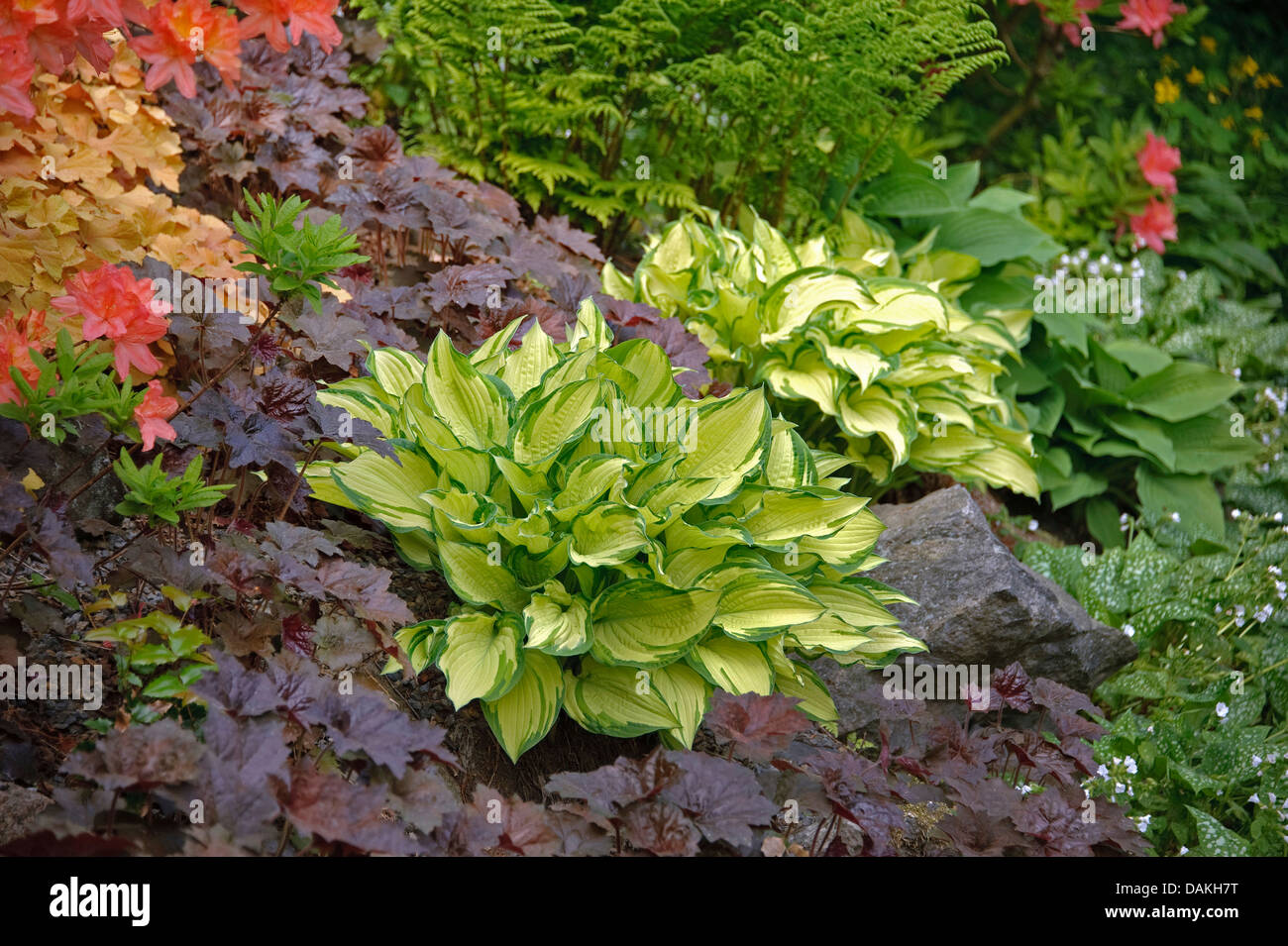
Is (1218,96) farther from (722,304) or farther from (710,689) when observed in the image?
(710,689)

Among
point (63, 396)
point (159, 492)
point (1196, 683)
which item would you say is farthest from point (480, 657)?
point (1196, 683)

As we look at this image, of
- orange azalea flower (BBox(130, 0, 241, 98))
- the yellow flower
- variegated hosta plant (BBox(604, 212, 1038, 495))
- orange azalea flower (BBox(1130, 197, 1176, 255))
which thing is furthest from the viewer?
the yellow flower

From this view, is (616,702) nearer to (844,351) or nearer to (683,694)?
(683,694)

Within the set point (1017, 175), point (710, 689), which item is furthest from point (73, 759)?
point (1017, 175)

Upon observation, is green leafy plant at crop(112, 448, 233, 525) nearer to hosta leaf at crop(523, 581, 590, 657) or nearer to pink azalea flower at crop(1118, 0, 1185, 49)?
hosta leaf at crop(523, 581, 590, 657)

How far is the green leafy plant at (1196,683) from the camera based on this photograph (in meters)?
2.36

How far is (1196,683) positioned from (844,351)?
4.40ft

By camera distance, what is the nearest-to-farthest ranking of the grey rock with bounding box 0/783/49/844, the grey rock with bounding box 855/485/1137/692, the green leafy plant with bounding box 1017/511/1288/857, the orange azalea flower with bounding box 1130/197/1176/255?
the grey rock with bounding box 0/783/49/844 → the green leafy plant with bounding box 1017/511/1288/857 → the grey rock with bounding box 855/485/1137/692 → the orange azalea flower with bounding box 1130/197/1176/255

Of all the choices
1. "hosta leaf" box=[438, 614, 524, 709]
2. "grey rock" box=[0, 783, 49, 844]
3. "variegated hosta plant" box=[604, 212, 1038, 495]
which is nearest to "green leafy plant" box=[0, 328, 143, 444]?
"grey rock" box=[0, 783, 49, 844]

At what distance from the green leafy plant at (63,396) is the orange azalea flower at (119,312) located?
0.13 feet

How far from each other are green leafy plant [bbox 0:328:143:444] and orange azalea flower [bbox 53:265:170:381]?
0.13 feet

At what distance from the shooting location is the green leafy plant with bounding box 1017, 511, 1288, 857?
2.36 m

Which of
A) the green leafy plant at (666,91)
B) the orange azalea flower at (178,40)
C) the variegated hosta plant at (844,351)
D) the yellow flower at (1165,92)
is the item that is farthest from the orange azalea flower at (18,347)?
the yellow flower at (1165,92)

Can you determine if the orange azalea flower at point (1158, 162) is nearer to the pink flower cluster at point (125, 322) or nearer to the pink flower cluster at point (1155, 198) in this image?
the pink flower cluster at point (1155, 198)
